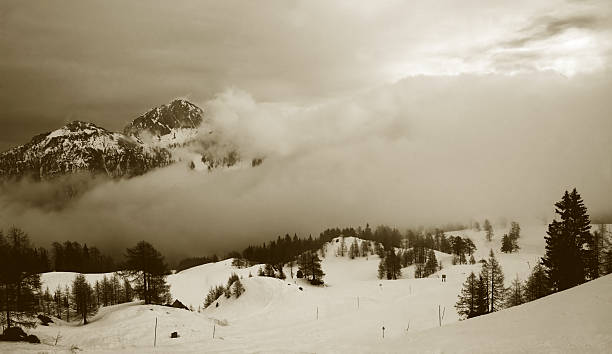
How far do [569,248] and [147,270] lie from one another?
66372mm

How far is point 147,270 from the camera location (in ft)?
232

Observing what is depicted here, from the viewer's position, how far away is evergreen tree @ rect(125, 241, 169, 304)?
70125 millimetres

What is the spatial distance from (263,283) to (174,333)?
4263 cm

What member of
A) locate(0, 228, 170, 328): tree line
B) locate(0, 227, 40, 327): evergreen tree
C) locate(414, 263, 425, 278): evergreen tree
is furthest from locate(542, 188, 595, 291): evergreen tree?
locate(414, 263, 425, 278): evergreen tree

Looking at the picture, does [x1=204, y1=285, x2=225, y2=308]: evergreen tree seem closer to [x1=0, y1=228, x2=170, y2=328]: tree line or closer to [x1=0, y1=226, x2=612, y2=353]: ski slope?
[x1=0, y1=226, x2=612, y2=353]: ski slope

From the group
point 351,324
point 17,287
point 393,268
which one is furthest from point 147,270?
point 393,268

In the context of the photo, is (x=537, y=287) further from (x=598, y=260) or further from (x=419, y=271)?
(x=419, y=271)

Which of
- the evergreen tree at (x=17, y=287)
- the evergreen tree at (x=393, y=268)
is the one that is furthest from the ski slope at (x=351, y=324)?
the evergreen tree at (x=393, y=268)

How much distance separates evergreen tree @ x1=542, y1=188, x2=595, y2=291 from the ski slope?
1673 cm

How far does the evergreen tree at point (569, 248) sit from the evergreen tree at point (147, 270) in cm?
6287

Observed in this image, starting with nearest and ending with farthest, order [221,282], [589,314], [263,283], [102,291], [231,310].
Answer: [589,314], [231,310], [263,283], [102,291], [221,282]

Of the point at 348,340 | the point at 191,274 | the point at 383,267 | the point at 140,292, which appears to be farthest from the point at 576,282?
the point at 191,274

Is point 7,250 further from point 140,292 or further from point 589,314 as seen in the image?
point 589,314

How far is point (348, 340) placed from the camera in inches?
1838
